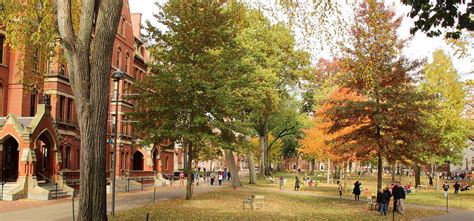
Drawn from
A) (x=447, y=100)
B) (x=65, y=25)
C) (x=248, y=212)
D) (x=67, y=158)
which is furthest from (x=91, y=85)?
(x=447, y=100)

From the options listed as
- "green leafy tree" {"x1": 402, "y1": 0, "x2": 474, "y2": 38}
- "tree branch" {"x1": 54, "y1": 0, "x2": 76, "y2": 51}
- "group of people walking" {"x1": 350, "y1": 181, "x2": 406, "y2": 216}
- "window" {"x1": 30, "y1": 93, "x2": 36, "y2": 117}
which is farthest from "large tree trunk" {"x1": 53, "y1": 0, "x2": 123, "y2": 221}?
"window" {"x1": 30, "y1": 93, "x2": 36, "y2": 117}

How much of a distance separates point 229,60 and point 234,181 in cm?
1842

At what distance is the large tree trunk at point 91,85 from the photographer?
33.6 feet

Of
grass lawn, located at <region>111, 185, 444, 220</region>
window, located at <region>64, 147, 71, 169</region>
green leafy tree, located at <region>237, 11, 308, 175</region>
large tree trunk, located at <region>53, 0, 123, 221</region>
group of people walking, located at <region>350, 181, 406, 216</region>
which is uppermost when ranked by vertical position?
green leafy tree, located at <region>237, 11, 308, 175</region>

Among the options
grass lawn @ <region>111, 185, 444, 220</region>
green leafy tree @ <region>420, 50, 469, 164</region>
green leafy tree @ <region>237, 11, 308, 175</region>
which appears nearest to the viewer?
grass lawn @ <region>111, 185, 444, 220</region>

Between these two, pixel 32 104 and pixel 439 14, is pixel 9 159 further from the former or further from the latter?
pixel 439 14

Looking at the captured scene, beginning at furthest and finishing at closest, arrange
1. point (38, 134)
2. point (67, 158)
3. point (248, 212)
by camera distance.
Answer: point (67, 158)
point (38, 134)
point (248, 212)

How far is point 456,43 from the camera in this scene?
28094 mm

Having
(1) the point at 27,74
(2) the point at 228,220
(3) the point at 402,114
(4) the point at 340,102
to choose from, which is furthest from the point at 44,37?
(3) the point at 402,114

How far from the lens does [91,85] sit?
10484mm

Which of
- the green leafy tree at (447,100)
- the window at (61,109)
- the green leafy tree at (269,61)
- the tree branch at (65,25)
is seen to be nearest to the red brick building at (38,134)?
the window at (61,109)

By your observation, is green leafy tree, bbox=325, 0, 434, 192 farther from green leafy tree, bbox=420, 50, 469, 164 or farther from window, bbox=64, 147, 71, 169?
window, bbox=64, 147, 71, 169

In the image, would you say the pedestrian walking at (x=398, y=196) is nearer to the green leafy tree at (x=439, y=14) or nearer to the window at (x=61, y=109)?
the green leafy tree at (x=439, y=14)

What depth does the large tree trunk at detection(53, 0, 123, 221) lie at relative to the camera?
33.6 feet
